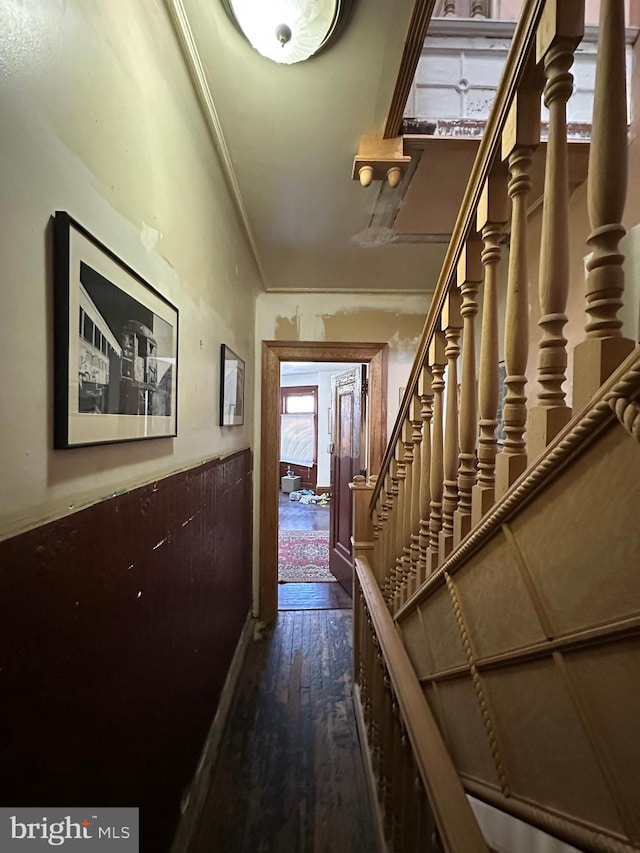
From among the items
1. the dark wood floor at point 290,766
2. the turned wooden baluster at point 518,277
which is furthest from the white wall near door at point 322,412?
the turned wooden baluster at point 518,277

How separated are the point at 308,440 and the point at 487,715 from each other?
284 inches

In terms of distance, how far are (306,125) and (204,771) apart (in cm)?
264

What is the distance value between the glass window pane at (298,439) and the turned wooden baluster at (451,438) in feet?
22.0

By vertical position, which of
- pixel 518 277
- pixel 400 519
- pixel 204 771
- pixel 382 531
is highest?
pixel 518 277

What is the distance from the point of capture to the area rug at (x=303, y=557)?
382 centimetres

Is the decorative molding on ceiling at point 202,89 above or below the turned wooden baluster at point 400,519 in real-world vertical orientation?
above

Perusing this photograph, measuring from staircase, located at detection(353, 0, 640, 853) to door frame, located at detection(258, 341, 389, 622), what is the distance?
1782mm

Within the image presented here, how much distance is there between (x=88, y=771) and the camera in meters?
0.75

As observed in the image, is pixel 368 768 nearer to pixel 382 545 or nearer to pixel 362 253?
pixel 382 545

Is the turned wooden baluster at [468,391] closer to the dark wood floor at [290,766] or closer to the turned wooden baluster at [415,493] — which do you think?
the turned wooden baluster at [415,493]

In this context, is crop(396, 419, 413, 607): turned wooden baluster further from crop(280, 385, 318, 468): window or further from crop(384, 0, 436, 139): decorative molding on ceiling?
crop(280, 385, 318, 468): window

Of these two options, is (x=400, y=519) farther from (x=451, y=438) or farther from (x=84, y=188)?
(x=84, y=188)

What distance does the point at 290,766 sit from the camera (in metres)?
1.75

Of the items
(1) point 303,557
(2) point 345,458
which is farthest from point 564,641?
(1) point 303,557
